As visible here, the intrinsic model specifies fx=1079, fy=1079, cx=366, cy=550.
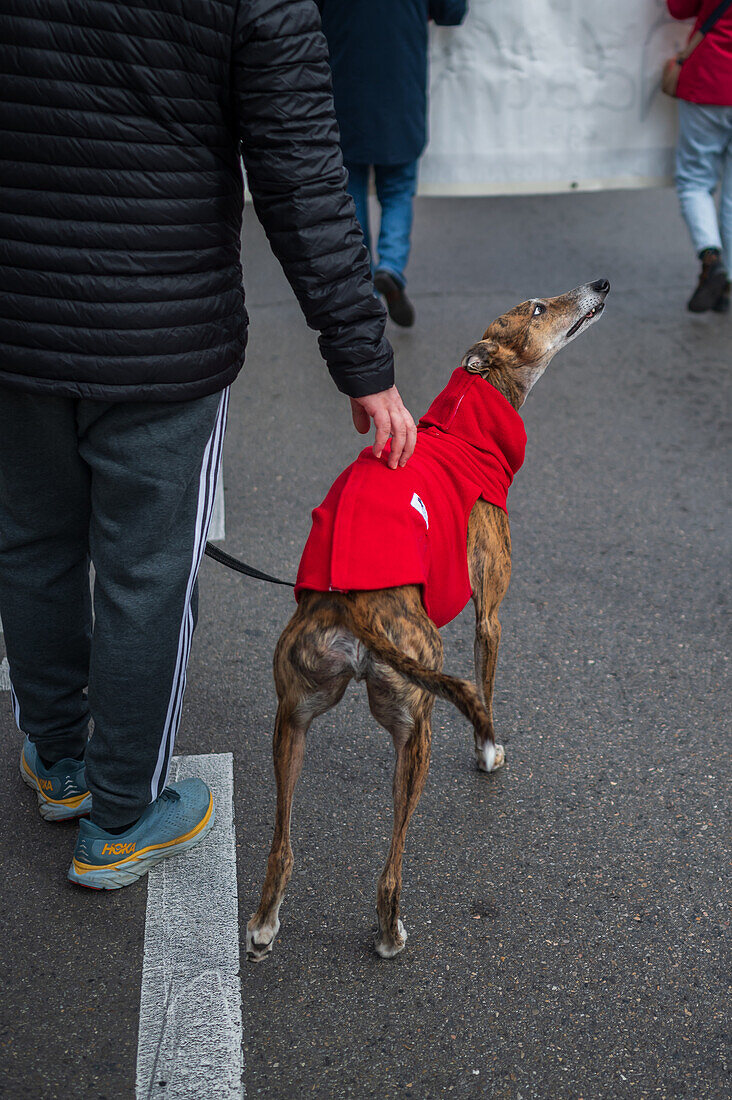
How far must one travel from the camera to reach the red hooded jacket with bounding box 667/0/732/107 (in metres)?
6.12

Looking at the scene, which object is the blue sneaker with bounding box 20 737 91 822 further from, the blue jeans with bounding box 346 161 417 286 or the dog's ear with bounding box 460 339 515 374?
the blue jeans with bounding box 346 161 417 286

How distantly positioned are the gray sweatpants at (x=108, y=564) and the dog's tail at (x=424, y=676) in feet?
1.53

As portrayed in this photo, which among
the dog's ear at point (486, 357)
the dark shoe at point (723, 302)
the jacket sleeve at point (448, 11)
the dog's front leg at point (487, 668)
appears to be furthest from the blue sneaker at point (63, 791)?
the dark shoe at point (723, 302)

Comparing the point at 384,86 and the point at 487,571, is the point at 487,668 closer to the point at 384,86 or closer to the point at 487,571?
the point at 487,571

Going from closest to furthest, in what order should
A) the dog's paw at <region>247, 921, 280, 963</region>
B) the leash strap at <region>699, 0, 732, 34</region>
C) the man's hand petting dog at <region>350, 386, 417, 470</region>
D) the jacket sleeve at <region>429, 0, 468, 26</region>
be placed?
1. the man's hand petting dog at <region>350, 386, 417, 470</region>
2. the dog's paw at <region>247, 921, 280, 963</region>
3. the leash strap at <region>699, 0, 732, 34</region>
4. the jacket sleeve at <region>429, 0, 468, 26</region>

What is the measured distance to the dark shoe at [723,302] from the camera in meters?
6.81

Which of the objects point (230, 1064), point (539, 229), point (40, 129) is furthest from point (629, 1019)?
point (539, 229)

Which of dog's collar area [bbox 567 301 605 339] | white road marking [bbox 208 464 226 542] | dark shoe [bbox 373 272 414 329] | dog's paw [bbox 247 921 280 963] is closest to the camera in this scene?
dog's paw [bbox 247 921 280 963]

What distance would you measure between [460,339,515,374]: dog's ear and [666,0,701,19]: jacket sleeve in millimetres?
4299

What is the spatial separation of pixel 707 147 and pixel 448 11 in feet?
5.76

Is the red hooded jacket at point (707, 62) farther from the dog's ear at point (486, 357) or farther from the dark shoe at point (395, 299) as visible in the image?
the dog's ear at point (486, 357)

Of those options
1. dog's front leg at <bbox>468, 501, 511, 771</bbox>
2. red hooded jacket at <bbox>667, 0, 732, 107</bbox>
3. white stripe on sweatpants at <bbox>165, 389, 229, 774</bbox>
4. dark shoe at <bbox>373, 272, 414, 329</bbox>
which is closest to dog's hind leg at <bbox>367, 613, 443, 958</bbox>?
dog's front leg at <bbox>468, 501, 511, 771</bbox>

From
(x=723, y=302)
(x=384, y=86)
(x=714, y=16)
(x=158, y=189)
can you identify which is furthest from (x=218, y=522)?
(x=714, y=16)

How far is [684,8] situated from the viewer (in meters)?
6.29
